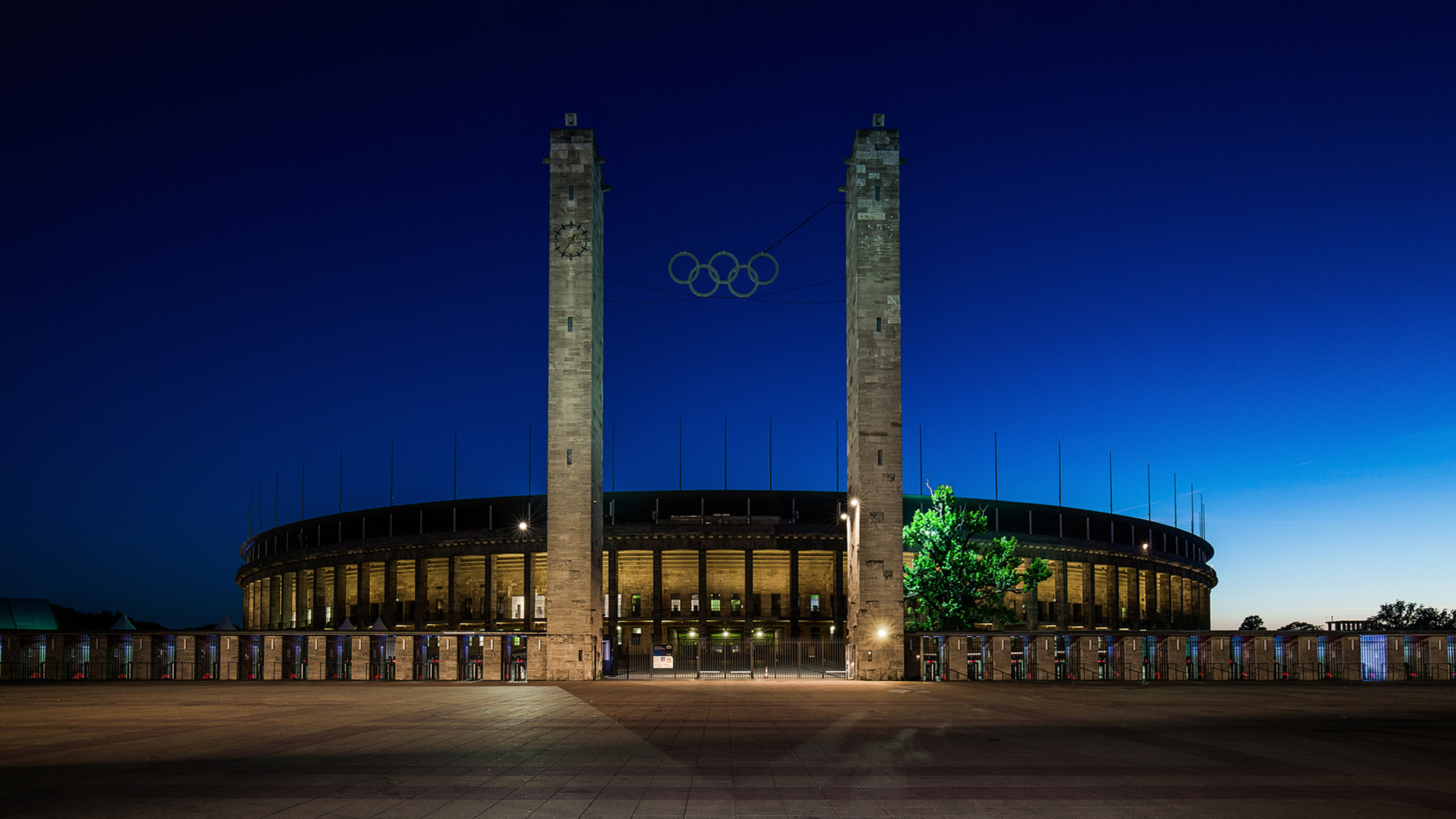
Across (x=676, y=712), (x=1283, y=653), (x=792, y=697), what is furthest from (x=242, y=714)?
(x=1283, y=653)

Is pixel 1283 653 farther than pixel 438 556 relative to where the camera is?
No

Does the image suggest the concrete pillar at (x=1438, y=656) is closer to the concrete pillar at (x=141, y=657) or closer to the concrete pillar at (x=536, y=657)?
the concrete pillar at (x=536, y=657)

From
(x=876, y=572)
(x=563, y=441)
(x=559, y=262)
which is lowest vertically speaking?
(x=876, y=572)

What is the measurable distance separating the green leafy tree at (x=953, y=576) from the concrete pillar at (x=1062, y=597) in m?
32.9

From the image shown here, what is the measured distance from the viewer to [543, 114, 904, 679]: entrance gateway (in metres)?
41.8

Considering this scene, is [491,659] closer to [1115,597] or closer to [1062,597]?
[1062,597]

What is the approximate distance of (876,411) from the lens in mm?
42469

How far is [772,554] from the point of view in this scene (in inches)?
3317

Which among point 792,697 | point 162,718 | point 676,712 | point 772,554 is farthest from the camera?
point 772,554

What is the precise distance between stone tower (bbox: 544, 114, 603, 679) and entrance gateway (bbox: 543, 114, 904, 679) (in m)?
0.04

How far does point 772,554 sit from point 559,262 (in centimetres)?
4552

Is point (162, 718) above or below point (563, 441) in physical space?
below

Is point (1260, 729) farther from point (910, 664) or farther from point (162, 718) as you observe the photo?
point (162, 718)

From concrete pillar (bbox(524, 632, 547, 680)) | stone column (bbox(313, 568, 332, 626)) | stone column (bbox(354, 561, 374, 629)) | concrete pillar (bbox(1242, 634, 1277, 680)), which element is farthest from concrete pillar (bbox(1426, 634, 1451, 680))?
stone column (bbox(313, 568, 332, 626))
